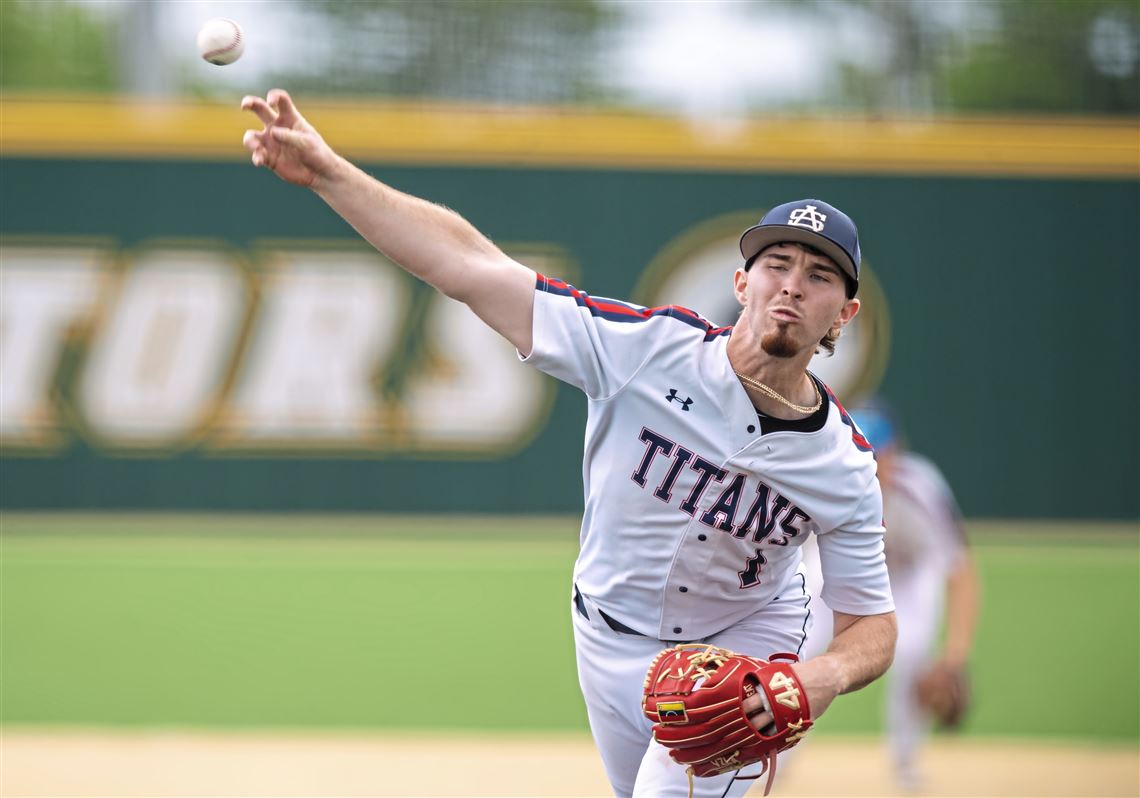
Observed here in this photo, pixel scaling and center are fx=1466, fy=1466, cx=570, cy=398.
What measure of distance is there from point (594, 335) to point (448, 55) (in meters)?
16.4

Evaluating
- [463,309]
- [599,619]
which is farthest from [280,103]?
[463,309]

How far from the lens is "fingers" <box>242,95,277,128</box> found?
321 cm

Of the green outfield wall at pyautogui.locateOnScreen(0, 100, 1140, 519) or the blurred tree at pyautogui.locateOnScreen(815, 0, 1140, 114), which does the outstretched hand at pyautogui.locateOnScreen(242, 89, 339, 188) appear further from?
the blurred tree at pyautogui.locateOnScreen(815, 0, 1140, 114)

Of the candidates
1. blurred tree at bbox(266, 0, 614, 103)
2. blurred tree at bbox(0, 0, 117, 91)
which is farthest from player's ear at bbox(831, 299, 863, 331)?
blurred tree at bbox(0, 0, 117, 91)

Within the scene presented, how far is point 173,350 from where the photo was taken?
44.0ft

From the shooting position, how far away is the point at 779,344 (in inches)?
143

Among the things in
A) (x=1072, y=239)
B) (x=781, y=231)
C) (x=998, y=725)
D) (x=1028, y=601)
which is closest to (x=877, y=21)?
(x=1072, y=239)

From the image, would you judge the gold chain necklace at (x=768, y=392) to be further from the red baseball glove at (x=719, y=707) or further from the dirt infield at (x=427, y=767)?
the dirt infield at (x=427, y=767)

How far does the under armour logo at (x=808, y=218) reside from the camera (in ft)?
12.0

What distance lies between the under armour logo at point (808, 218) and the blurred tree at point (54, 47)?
23566 mm

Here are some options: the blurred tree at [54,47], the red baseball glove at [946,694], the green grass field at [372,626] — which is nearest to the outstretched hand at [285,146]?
the red baseball glove at [946,694]

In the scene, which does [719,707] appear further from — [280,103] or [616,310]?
[280,103]

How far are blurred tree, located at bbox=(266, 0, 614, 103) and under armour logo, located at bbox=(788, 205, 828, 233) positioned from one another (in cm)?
1464

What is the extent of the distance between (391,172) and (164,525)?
3864mm
